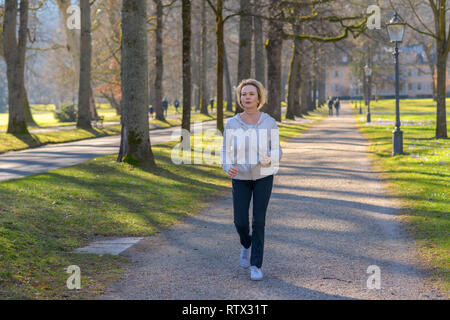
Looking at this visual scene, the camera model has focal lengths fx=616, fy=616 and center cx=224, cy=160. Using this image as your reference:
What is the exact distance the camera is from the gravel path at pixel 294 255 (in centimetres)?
572

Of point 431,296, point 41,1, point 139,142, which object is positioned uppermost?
point 41,1

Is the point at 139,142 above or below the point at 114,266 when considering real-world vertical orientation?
above

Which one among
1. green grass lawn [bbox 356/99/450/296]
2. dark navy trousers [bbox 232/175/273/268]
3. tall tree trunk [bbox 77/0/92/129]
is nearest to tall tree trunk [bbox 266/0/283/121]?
tall tree trunk [bbox 77/0/92/129]

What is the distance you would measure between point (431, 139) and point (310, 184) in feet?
41.6

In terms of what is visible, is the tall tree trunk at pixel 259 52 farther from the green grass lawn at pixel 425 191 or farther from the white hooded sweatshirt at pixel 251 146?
the white hooded sweatshirt at pixel 251 146

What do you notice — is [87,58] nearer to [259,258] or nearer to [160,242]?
[160,242]

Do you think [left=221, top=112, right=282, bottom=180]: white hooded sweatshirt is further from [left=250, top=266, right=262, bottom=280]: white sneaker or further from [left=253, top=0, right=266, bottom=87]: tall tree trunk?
[left=253, top=0, right=266, bottom=87]: tall tree trunk

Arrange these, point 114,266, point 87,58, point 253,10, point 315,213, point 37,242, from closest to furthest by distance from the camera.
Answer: point 114,266 < point 37,242 < point 315,213 < point 253,10 < point 87,58

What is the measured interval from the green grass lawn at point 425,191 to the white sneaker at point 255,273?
173cm

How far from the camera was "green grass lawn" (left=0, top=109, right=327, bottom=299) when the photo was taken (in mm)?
6191

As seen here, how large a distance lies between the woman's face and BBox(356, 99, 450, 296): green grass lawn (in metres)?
2.51

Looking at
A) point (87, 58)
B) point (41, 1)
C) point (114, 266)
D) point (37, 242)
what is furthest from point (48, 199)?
point (41, 1)

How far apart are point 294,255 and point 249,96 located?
2140mm

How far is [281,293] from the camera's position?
5.61m
